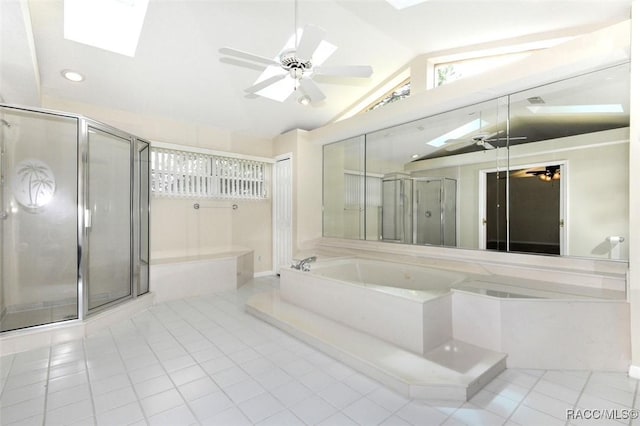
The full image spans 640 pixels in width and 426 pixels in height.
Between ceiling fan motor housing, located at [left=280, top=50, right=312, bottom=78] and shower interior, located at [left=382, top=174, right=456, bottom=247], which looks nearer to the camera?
ceiling fan motor housing, located at [left=280, top=50, right=312, bottom=78]

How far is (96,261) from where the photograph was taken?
3.22 m

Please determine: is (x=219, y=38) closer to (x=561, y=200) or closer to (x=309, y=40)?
(x=309, y=40)

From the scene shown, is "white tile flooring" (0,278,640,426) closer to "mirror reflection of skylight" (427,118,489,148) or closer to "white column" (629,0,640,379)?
"white column" (629,0,640,379)

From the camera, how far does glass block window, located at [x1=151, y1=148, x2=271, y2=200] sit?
167 inches

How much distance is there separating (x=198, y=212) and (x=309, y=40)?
3.44 m

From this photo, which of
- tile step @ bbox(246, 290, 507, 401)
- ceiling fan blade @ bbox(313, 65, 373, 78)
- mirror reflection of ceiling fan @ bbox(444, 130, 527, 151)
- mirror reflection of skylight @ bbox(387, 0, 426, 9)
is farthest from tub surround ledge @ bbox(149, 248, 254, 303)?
mirror reflection of skylight @ bbox(387, 0, 426, 9)

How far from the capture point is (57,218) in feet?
10.4

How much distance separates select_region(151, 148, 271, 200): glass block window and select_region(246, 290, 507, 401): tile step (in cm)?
273

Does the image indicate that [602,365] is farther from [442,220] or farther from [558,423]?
[442,220]

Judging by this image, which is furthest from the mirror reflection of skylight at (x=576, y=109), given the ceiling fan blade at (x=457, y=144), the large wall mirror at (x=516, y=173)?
the ceiling fan blade at (x=457, y=144)

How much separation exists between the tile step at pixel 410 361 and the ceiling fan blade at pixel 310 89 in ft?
7.35

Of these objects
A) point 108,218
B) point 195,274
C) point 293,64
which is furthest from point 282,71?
point 195,274

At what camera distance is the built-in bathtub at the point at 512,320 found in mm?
2148

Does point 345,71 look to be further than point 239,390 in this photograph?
Yes
